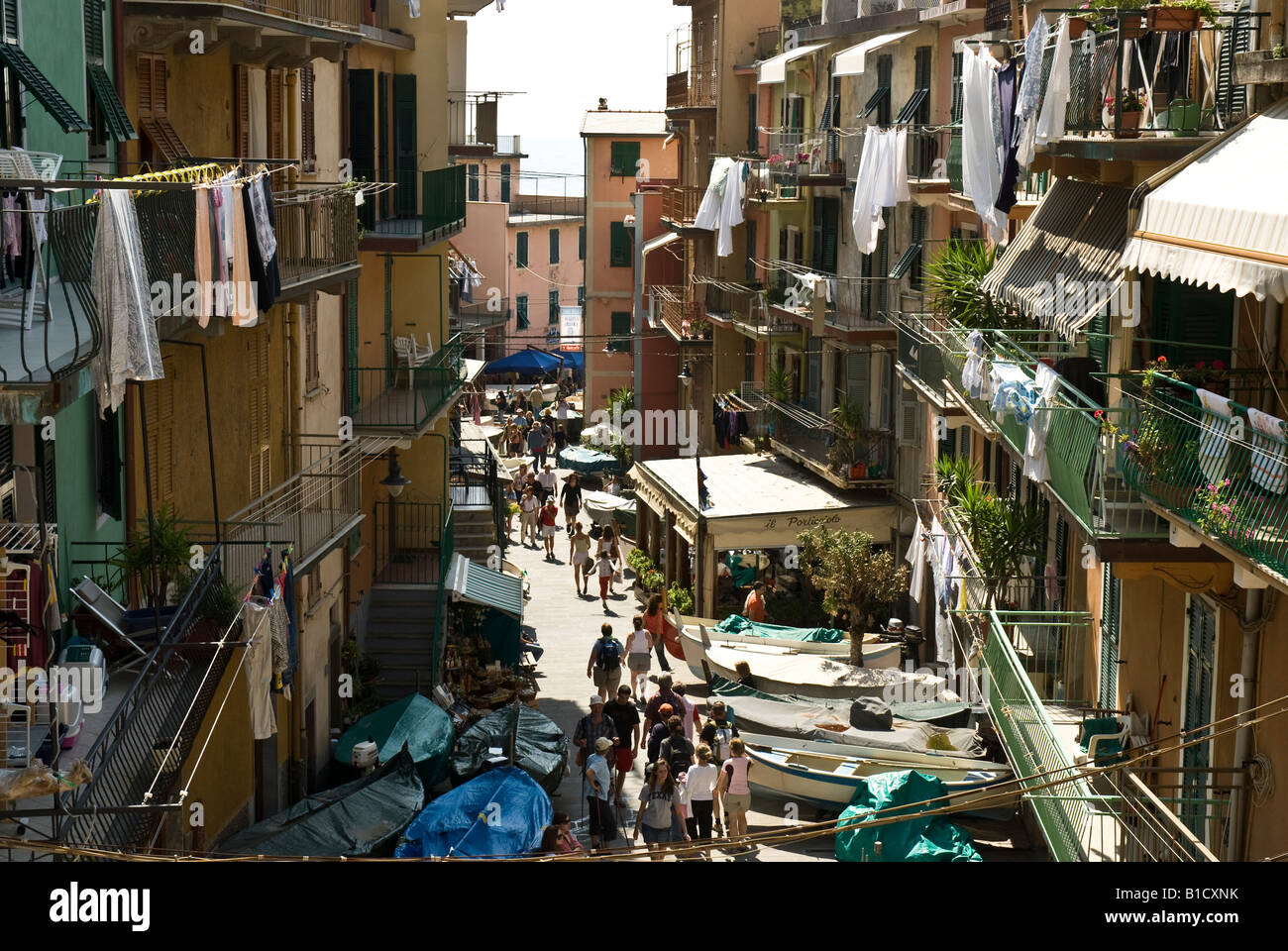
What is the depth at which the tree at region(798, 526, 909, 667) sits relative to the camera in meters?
26.8

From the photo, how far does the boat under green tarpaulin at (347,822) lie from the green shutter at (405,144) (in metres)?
13.3

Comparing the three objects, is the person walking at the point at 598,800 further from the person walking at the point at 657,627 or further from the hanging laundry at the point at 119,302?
the hanging laundry at the point at 119,302

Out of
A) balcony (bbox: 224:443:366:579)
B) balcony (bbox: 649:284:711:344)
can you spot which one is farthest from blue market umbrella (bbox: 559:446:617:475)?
balcony (bbox: 224:443:366:579)

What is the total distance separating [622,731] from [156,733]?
34.0 feet

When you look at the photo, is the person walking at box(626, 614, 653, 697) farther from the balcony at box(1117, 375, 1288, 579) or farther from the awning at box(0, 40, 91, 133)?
the awning at box(0, 40, 91, 133)

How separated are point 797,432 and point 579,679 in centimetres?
945

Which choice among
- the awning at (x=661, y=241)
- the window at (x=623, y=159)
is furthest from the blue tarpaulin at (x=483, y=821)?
the window at (x=623, y=159)

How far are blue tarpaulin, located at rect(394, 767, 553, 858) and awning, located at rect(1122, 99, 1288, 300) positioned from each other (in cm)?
934

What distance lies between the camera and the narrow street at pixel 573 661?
21.1 metres

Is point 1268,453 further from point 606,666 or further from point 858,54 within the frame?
point 858,54

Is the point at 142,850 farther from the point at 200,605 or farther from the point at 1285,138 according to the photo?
the point at 1285,138

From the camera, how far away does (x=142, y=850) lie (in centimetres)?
1045

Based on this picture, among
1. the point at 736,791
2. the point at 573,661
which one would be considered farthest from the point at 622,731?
the point at 573,661
